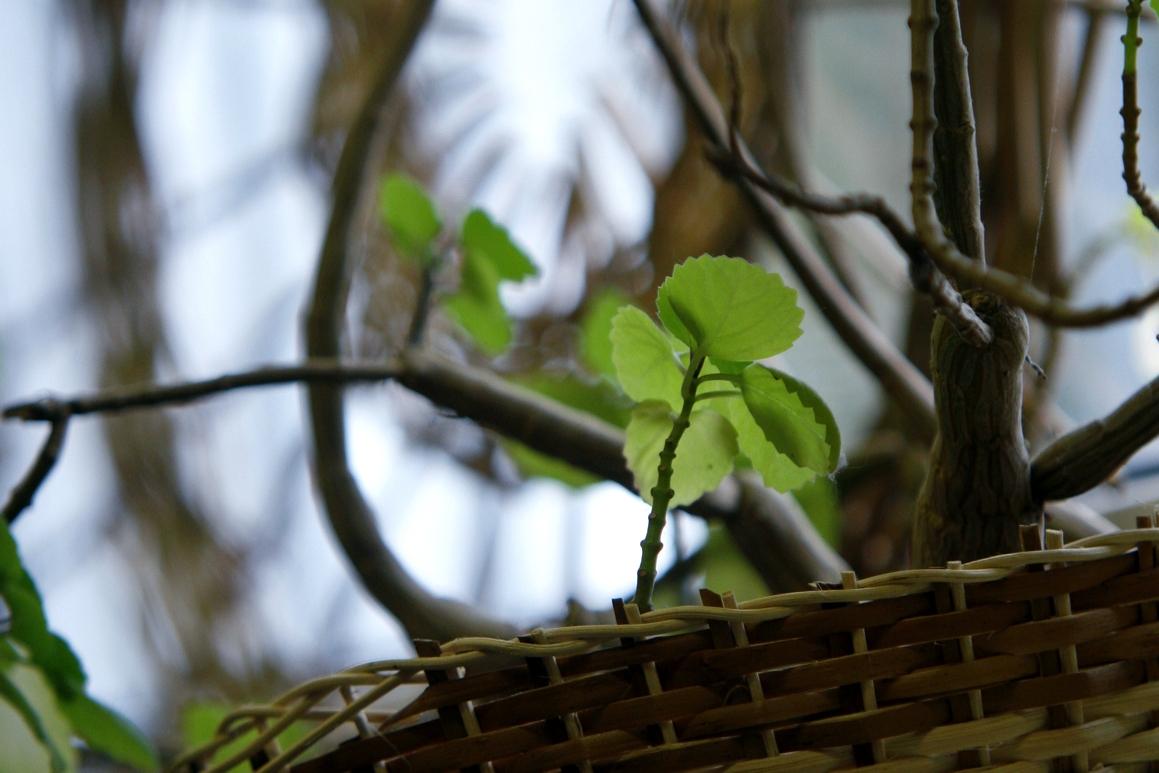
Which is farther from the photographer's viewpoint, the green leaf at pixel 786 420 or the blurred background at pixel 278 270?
the blurred background at pixel 278 270

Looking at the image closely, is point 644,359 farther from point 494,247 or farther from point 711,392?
point 494,247

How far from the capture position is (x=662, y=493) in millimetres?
226

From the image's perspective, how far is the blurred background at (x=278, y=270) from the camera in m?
0.87

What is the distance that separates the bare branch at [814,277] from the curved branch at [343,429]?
0.12m

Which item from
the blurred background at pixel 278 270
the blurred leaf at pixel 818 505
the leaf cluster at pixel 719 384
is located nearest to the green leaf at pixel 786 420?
the leaf cluster at pixel 719 384

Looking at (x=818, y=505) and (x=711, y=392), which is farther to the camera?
(x=818, y=505)

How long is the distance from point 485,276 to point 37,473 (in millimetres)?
179

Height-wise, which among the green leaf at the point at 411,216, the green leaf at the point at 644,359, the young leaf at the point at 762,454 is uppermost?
the green leaf at the point at 411,216

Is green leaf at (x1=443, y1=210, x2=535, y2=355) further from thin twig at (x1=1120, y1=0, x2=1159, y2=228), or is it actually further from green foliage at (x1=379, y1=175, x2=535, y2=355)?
thin twig at (x1=1120, y1=0, x2=1159, y2=228)

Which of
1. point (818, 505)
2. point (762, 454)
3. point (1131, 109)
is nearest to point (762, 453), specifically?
point (762, 454)

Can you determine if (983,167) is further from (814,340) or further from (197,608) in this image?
(197,608)

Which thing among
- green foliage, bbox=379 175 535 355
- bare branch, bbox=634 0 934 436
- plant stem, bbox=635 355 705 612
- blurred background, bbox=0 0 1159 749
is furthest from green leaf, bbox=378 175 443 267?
blurred background, bbox=0 0 1159 749

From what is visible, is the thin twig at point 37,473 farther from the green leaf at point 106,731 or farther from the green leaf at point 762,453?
the green leaf at point 762,453

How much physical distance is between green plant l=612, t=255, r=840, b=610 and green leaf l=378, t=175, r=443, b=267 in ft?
0.68
